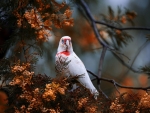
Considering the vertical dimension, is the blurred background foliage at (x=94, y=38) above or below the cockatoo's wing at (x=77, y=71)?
above

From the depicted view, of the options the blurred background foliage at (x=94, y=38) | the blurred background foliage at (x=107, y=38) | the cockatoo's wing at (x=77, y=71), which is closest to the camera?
the cockatoo's wing at (x=77, y=71)

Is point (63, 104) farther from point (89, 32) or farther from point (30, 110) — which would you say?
point (89, 32)

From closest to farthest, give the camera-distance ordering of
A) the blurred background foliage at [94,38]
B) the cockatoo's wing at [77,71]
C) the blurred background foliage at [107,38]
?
the cockatoo's wing at [77,71], the blurred background foliage at [94,38], the blurred background foliage at [107,38]

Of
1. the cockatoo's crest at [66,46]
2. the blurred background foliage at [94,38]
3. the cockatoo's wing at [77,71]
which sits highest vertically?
the blurred background foliage at [94,38]

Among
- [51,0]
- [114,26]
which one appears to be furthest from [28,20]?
[114,26]

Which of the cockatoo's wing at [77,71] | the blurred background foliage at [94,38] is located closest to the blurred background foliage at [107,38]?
the blurred background foliage at [94,38]

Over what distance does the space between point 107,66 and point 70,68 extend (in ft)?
11.0

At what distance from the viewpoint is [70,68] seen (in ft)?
7.97

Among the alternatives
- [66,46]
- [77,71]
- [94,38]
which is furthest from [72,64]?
[94,38]

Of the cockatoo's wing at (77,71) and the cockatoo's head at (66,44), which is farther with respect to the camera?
the cockatoo's head at (66,44)

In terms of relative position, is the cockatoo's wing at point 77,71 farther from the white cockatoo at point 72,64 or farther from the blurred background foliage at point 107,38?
the blurred background foliage at point 107,38

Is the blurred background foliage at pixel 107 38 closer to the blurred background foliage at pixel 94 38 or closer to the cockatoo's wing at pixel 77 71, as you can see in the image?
the blurred background foliage at pixel 94 38

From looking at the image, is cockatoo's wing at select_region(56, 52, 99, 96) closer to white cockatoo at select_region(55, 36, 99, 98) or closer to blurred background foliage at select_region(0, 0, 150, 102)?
white cockatoo at select_region(55, 36, 99, 98)

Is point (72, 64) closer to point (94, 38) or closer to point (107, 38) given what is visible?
point (107, 38)
